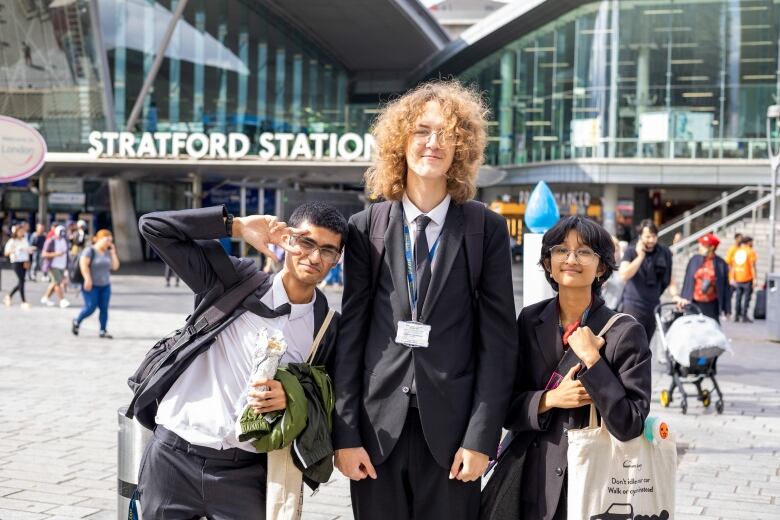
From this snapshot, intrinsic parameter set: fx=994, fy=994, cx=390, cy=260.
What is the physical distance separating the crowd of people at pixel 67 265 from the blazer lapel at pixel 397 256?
12377 mm

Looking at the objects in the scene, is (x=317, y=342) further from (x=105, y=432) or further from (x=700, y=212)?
(x=700, y=212)

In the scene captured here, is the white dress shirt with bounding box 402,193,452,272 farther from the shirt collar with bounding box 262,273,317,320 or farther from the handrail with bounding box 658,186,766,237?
the handrail with bounding box 658,186,766,237

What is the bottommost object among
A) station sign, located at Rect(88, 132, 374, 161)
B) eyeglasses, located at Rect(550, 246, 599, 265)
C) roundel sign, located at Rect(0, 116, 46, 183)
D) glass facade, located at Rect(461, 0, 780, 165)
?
eyeglasses, located at Rect(550, 246, 599, 265)

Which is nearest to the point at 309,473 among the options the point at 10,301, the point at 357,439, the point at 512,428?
the point at 357,439

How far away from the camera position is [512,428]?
3.53 meters

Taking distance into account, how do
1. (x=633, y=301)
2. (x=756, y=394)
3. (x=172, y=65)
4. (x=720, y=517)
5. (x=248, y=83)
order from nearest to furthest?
1. (x=720, y=517)
2. (x=633, y=301)
3. (x=756, y=394)
4. (x=172, y=65)
5. (x=248, y=83)

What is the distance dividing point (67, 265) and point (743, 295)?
15.4m

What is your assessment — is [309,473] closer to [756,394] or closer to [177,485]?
[177,485]

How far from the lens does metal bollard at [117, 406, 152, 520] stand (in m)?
4.45

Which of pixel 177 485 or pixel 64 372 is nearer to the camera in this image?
pixel 177 485

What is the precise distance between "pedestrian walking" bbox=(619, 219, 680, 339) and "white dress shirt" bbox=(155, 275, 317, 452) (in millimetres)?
7135

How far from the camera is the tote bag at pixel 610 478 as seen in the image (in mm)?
3301

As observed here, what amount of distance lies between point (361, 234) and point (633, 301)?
727 centimetres

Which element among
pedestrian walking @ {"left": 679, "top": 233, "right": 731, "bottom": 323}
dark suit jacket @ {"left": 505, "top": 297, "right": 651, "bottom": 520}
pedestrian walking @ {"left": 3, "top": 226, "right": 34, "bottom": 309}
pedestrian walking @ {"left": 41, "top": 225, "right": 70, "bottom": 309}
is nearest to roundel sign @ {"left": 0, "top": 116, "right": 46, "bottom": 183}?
dark suit jacket @ {"left": 505, "top": 297, "right": 651, "bottom": 520}
